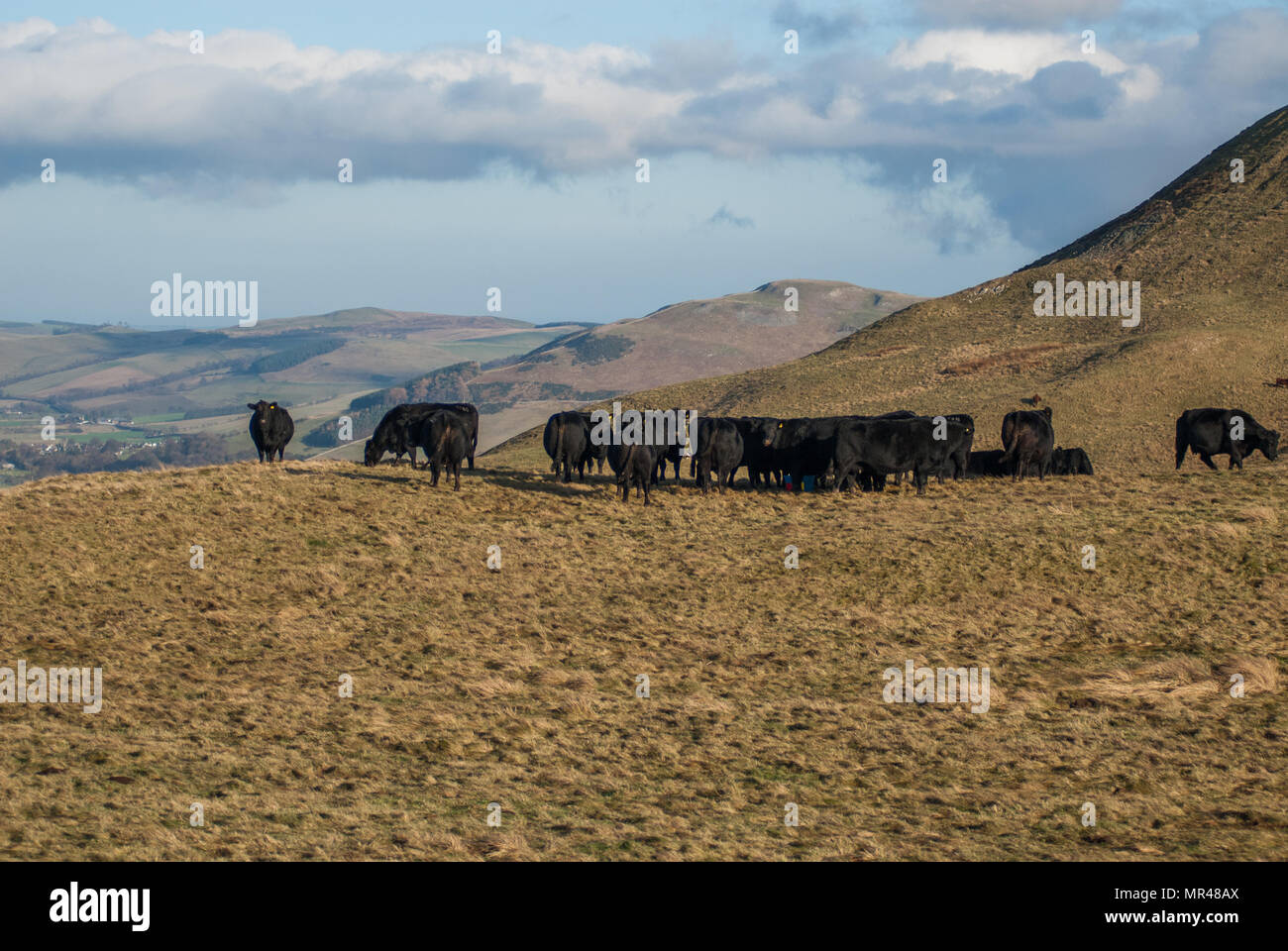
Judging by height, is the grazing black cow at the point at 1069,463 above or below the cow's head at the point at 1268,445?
below

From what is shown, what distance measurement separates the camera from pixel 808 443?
31406 millimetres

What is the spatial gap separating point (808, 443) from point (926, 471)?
130 inches

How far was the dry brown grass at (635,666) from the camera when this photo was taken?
456 inches

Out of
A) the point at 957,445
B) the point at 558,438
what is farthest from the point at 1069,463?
the point at 558,438

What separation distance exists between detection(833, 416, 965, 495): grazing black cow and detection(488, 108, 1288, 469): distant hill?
72.6ft

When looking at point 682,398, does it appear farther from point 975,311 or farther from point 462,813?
point 462,813

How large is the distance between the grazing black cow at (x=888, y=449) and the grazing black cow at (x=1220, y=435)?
9321 mm

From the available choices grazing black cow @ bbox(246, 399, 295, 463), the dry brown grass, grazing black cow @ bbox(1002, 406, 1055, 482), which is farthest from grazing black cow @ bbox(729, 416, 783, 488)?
grazing black cow @ bbox(246, 399, 295, 463)

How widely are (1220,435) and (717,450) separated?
1523 cm

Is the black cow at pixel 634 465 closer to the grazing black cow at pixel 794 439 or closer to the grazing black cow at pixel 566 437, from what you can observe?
the grazing black cow at pixel 566 437

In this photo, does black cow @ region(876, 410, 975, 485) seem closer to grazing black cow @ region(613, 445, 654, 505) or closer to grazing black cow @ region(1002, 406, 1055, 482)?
grazing black cow @ region(1002, 406, 1055, 482)

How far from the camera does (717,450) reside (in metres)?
31.2

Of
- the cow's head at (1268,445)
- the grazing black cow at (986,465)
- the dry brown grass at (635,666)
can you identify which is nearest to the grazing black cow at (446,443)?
the dry brown grass at (635,666)

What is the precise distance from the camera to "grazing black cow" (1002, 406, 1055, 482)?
32.4 meters
